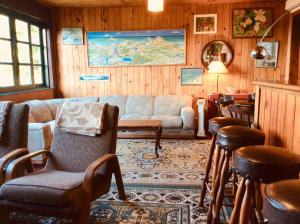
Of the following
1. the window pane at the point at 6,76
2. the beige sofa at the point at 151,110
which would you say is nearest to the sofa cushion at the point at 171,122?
the beige sofa at the point at 151,110

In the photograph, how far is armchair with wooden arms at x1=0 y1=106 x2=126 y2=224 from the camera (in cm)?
179

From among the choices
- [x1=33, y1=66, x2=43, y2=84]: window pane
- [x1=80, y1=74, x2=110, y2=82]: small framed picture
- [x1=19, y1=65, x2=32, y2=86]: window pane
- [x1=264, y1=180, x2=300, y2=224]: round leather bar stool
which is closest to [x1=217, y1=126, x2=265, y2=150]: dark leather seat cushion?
[x1=264, y1=180, x2=300, y2=224]: round leather bar stool

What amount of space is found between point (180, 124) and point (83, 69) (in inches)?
94.8

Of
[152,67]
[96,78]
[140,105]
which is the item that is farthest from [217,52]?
[96,78]

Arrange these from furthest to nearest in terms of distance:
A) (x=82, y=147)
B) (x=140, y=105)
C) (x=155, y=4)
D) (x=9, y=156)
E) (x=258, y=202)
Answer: (x=140, y=105)
(x=155, y=4)
(x=82, y=147)
(x=9, y=156)
(x=258, y=202)

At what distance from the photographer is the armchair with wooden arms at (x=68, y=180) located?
1.79 metres

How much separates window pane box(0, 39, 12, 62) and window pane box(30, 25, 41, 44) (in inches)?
32.7

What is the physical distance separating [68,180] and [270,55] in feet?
15.0

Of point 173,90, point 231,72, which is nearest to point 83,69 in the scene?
point 173,90

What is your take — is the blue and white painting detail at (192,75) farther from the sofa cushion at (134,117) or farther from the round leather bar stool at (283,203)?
the round leather bar stool at (283,203)

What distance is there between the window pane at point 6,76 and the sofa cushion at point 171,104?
101 inches

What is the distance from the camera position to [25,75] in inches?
187

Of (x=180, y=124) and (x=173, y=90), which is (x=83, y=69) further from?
(x=180, y=124)

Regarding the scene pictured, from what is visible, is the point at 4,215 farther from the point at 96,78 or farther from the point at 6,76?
the point at 96,78
